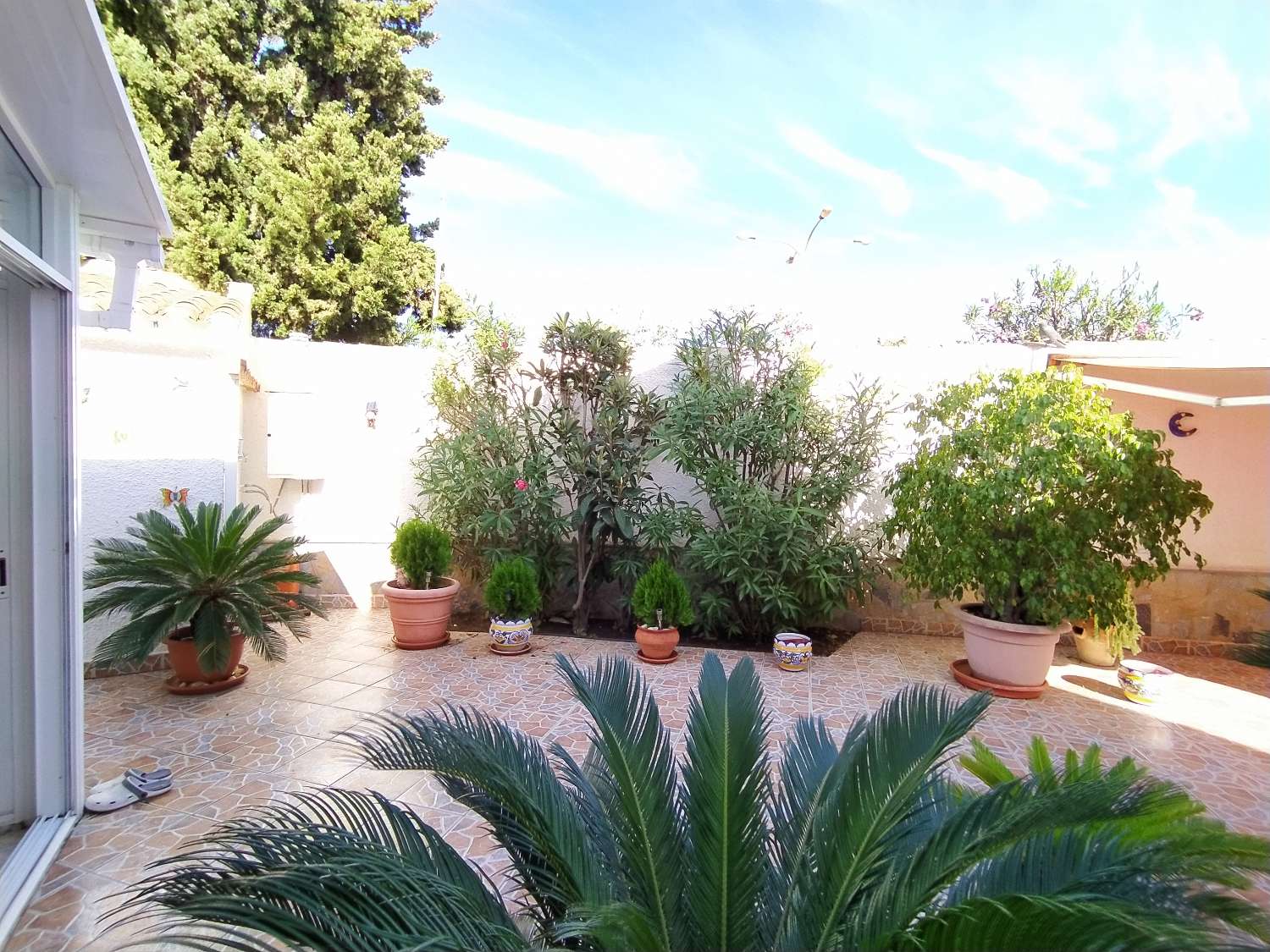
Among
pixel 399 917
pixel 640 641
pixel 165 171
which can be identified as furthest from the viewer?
pixel 165 171

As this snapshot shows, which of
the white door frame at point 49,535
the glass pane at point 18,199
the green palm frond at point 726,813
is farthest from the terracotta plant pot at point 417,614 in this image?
the green palm frond at point 726,813

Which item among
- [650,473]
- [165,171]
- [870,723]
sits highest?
[165,171]

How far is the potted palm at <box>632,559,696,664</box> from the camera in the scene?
5.84 meters

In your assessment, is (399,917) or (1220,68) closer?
(399,917)

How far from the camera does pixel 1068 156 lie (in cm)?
632

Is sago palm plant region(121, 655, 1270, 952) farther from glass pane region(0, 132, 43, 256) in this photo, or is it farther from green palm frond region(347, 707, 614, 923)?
glass pane region(0, 132, 43, 256)

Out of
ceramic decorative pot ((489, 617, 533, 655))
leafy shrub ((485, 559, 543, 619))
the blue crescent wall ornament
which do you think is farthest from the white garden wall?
ceramic decorative pot ((489, 617, 533, 655))

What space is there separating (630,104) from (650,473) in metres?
4.50

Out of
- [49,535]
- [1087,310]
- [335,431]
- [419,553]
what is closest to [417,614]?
[419,553]

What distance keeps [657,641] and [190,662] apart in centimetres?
357

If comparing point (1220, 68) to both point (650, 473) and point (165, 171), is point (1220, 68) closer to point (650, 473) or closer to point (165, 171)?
point (650, 473)

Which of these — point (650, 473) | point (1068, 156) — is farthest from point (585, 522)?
point (1068, 156)

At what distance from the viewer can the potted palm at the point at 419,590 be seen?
5.98 m

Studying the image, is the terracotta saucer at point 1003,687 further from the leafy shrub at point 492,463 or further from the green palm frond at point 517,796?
the green palm frond at point 517,796
